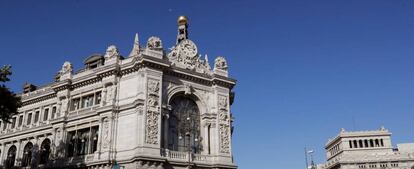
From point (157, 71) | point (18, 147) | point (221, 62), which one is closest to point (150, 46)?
point (157, 71)

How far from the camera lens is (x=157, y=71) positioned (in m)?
40.6

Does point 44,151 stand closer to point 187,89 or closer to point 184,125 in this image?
point 184,125

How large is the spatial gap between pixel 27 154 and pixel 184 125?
19.6 meters

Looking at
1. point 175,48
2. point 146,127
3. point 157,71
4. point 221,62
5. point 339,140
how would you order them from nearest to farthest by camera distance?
point 146,127
point 157,71
point 175,48
point 221,62
point 339,140

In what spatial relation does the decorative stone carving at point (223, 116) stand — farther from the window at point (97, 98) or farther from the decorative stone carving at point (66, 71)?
the decorative stone carving at point (66, 71)

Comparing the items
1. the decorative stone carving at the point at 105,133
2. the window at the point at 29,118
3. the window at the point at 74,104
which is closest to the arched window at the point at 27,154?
the window at the point at 29,118

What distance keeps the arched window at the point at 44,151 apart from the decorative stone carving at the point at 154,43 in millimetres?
16325

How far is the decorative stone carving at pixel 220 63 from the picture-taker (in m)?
46.5

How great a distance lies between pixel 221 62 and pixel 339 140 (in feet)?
154

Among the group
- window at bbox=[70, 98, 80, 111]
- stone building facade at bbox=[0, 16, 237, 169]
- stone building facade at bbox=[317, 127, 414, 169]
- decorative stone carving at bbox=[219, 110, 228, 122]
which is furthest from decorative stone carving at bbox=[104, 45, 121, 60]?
stone building facade at bbox=[317, 127, 414, 169]

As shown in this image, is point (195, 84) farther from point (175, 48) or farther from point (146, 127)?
point (146, 127)

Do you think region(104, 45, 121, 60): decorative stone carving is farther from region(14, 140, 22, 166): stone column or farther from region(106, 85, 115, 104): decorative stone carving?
region(14, 140, 22, 166): stone column

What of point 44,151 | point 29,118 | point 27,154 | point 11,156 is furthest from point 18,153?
point 44,151

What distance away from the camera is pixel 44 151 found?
46.5 m
